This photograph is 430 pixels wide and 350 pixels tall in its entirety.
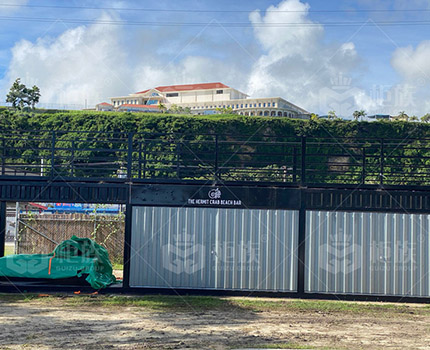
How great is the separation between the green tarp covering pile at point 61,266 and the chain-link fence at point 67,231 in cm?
701

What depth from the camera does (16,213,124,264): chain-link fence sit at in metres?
21.4

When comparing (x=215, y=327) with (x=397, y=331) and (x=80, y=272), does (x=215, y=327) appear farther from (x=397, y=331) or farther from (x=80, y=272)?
(x=80, y=272)

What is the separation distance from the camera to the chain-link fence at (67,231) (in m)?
21.4

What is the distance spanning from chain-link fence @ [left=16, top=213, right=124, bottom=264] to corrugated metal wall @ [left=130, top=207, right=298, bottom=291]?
26.2 feet

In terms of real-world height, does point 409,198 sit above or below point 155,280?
above

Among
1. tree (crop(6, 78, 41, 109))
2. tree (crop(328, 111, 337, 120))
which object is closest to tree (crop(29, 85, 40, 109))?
tree (crop(6, 78, 41, 109))

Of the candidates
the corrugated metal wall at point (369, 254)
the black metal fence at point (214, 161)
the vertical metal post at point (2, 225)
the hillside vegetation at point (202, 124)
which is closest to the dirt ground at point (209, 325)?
the corrugated metal wall at point (369, 254)

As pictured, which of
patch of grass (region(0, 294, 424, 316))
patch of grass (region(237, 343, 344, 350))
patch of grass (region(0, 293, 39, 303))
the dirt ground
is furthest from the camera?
patch of grass (region(0, 293, 39, 303))

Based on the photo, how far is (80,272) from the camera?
13930mm

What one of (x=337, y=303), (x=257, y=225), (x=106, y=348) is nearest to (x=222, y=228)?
(x=257, y=225)

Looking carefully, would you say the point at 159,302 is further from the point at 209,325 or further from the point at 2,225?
the point at 2,225

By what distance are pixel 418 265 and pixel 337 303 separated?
2.36 metres

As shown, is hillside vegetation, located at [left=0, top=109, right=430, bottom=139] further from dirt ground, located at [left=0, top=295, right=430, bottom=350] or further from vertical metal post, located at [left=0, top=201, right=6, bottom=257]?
dirt ground, located at [left=0, top=295, right=430, bottom=350]

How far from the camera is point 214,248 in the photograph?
13.6 metres
